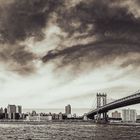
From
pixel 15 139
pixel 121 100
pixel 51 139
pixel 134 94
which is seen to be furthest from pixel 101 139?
pixel 121 100

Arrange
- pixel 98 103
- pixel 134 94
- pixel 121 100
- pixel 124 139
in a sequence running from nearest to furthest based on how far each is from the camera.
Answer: pixel 124 139 → pixel 134 94 → pixel 121 100 → pixel 98 103

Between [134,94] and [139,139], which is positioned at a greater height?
[134,94]

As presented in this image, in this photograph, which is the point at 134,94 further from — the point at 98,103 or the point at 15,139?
the point at 98,103

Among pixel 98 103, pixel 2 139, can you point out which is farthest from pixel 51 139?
pixel 98 103

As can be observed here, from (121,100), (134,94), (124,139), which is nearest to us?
(124,139)

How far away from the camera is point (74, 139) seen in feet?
192

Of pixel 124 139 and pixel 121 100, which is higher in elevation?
pixel 121 100

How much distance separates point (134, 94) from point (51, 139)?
44653 mm

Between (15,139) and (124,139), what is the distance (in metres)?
15.2

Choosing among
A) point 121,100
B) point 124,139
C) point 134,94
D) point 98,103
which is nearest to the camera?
point 124,139

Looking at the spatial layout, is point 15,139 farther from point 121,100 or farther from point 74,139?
point 121,100

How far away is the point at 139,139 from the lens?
192 feet

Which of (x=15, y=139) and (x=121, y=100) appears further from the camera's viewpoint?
(x=121, y=100)

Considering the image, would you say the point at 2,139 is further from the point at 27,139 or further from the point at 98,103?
the point at 98,103
